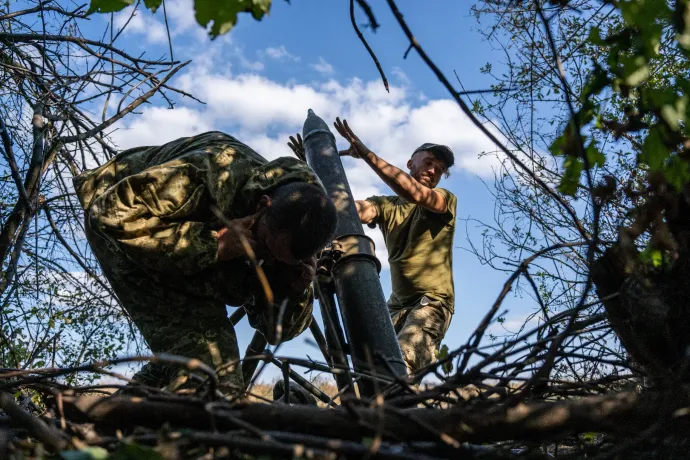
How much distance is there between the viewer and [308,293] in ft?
11.8

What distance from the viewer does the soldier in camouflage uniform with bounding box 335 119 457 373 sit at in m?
4.77

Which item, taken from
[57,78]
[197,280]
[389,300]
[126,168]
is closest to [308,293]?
[197,280]

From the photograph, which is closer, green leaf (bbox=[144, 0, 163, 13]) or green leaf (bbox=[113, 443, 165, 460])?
green leaf (bbox=[113, 443, 165, 460])

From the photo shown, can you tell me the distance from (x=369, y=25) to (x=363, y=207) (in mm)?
3407

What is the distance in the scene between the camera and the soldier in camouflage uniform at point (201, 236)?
9.29 ft

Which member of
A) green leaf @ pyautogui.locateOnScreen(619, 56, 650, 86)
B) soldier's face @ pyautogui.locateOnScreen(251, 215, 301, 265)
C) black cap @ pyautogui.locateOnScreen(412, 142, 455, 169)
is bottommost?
green leaf @ pyautogui.locateOnScreen(619, 56, 650, 86)

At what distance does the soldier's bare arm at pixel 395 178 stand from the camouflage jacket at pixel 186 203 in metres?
1.48

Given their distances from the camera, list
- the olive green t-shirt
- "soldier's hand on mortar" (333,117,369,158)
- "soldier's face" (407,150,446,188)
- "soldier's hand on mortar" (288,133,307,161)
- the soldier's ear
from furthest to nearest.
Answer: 1. "soldier's face" (407,150,446,188)
2. the olive green t-shirt
3. "soldier's hand on mortar" (333,117,369,158)
4. "soldier's hand on mortar" (288,133,307,161)
5. the soldier's ear

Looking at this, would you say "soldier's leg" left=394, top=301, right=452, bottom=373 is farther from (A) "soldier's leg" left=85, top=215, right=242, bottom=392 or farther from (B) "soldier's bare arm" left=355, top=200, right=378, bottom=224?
(A) "soldier's leg" left=85, top=215, right=242, bottom=392

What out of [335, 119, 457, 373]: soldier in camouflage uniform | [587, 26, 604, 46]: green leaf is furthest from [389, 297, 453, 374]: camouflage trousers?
[587, 26, 604, 46]: green leaf

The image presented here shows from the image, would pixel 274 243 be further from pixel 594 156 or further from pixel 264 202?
pixel 594 156

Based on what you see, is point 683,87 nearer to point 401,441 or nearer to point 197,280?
point 401,441

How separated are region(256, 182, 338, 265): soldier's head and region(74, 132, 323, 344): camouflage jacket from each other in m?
0.16

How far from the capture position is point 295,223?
2.86 metres
